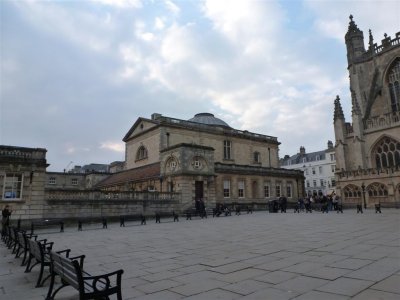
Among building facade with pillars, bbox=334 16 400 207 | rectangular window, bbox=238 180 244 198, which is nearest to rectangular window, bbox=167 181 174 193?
rectangular window, bbox=238 180 244 198

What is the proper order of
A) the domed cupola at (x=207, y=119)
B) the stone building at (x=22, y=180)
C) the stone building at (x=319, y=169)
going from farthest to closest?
the stone building at (x=319, y=169)
the domed cupola at (x=207, y=119)
the stone building at (x=22, y=180)

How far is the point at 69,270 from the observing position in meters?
4.36

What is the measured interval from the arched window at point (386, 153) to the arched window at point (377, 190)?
2.91m

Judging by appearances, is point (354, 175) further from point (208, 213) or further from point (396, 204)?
point (208, 213)

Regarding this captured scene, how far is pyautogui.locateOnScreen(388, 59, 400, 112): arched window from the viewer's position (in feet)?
118

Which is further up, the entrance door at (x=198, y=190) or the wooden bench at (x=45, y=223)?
the entrance door at (x=198, y=190)

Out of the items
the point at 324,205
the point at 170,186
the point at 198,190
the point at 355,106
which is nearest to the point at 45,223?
the point at 170,186

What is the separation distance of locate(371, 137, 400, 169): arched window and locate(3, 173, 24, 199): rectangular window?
34.6 m

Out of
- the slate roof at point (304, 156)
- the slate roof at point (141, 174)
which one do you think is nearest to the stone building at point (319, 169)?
the slate roof at point (304, 156)

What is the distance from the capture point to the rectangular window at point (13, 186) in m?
18.2

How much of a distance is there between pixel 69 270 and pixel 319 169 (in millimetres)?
69233

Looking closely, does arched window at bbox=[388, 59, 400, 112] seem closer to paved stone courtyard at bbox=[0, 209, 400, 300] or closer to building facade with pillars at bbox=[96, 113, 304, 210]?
building facade with pillars at bbox=[96, 113, 304, 210]

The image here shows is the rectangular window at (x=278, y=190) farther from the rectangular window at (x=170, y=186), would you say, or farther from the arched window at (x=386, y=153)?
the rectangular window at (x=170, y=186)

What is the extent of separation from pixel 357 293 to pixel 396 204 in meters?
29.5
